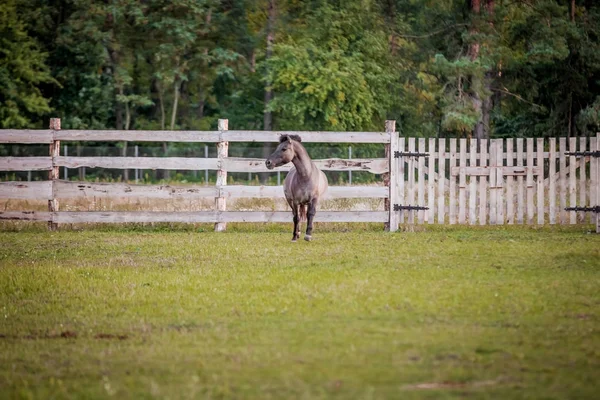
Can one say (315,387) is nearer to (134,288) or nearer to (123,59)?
(134,288)

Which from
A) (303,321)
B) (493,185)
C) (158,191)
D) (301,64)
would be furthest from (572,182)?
(301,64)

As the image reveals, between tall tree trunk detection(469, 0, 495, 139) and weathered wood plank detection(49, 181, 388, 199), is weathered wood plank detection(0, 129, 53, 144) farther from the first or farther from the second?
tall tree trunk detection(469, 0, 495, 139)

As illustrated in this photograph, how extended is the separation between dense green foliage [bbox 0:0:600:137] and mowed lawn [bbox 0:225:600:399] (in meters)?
22.5

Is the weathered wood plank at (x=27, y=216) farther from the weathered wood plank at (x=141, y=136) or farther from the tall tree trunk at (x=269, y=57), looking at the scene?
the tall tree trunk at (x=269, y=57)

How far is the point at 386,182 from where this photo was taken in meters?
17.8

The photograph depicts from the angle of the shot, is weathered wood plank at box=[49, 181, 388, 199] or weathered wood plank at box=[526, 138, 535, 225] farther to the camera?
weathered wood plank at box=[526, 138, 535, 225]

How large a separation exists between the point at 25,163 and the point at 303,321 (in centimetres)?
1116

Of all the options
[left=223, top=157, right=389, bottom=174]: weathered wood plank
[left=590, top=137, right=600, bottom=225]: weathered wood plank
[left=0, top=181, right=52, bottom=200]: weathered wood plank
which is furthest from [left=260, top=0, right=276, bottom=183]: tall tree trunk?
[left=590, top=137, right=600, bottom=225]: weathered wood plank

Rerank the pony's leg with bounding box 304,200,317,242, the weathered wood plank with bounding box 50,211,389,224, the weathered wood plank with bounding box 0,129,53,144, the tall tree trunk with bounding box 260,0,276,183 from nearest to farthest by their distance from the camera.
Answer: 1. the pony's leg with bounding box 304,200,317,242
2. the weathered wood plank with bounding box 50,211,389,224
3. the weathered wood plank with bounding box 0,129,53,144
4. the tall tree trunk with bounding box 260,0,276,183

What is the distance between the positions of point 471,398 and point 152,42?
38861 mm

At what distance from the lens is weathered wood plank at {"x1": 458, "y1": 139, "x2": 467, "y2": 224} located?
58.3 feet

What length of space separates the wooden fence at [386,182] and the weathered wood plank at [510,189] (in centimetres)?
2

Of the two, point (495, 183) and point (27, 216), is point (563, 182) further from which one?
point (27, 216)

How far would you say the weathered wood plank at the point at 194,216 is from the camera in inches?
685
